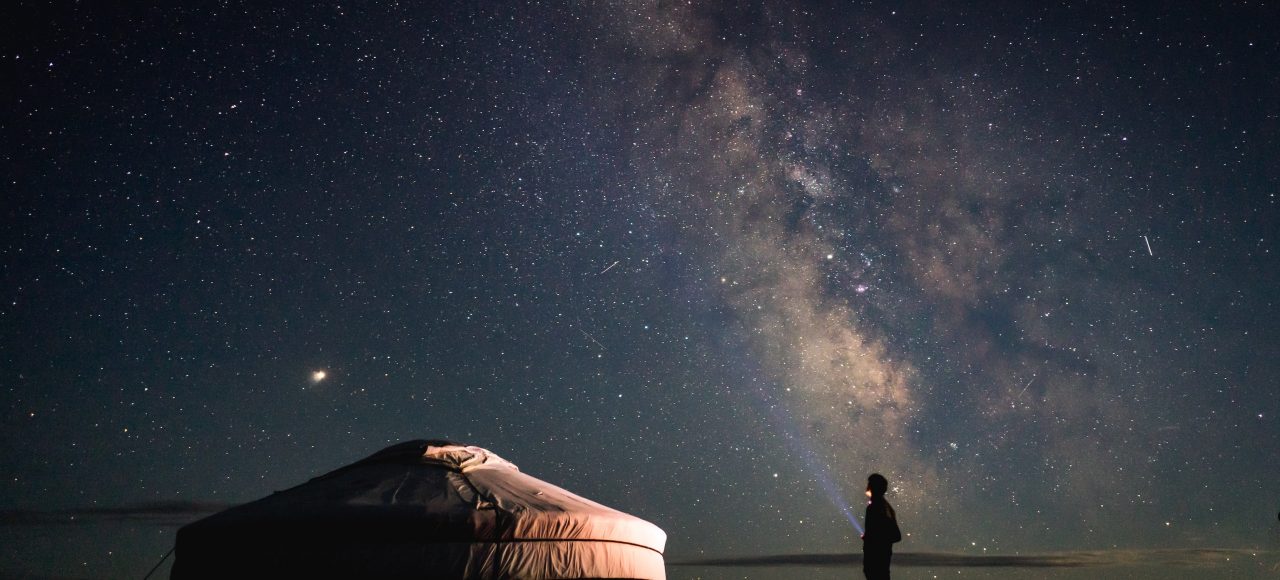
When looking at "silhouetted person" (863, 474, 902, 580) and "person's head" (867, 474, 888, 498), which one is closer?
"silhouetted person" (863, 474, 902, 580)

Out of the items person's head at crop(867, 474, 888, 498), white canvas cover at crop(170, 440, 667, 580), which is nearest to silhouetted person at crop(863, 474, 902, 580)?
person's head at crop(867, 474, 888, 498)

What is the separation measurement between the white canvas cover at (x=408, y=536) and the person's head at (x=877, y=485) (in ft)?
5.90

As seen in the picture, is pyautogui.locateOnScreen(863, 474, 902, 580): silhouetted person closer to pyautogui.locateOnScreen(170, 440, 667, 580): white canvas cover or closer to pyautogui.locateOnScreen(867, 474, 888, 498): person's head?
pyautogui.locateOnScreen(867, 474, 888, 498): person's head

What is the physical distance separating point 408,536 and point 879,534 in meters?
2.86

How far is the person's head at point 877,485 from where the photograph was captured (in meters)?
4.48

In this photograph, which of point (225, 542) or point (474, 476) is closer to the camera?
point (225, 542)

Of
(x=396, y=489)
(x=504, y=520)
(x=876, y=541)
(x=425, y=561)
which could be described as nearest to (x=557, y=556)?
(x=504, y=520)

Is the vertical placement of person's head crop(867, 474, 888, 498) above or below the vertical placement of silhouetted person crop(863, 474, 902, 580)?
above

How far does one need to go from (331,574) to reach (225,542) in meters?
0.82

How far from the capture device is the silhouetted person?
4352 mm

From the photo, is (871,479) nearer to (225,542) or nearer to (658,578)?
(658,578)

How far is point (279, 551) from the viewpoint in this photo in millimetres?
4574

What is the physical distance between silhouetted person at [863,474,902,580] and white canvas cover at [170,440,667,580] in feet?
5.75

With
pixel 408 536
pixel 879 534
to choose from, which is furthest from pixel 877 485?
pixel 408 536
